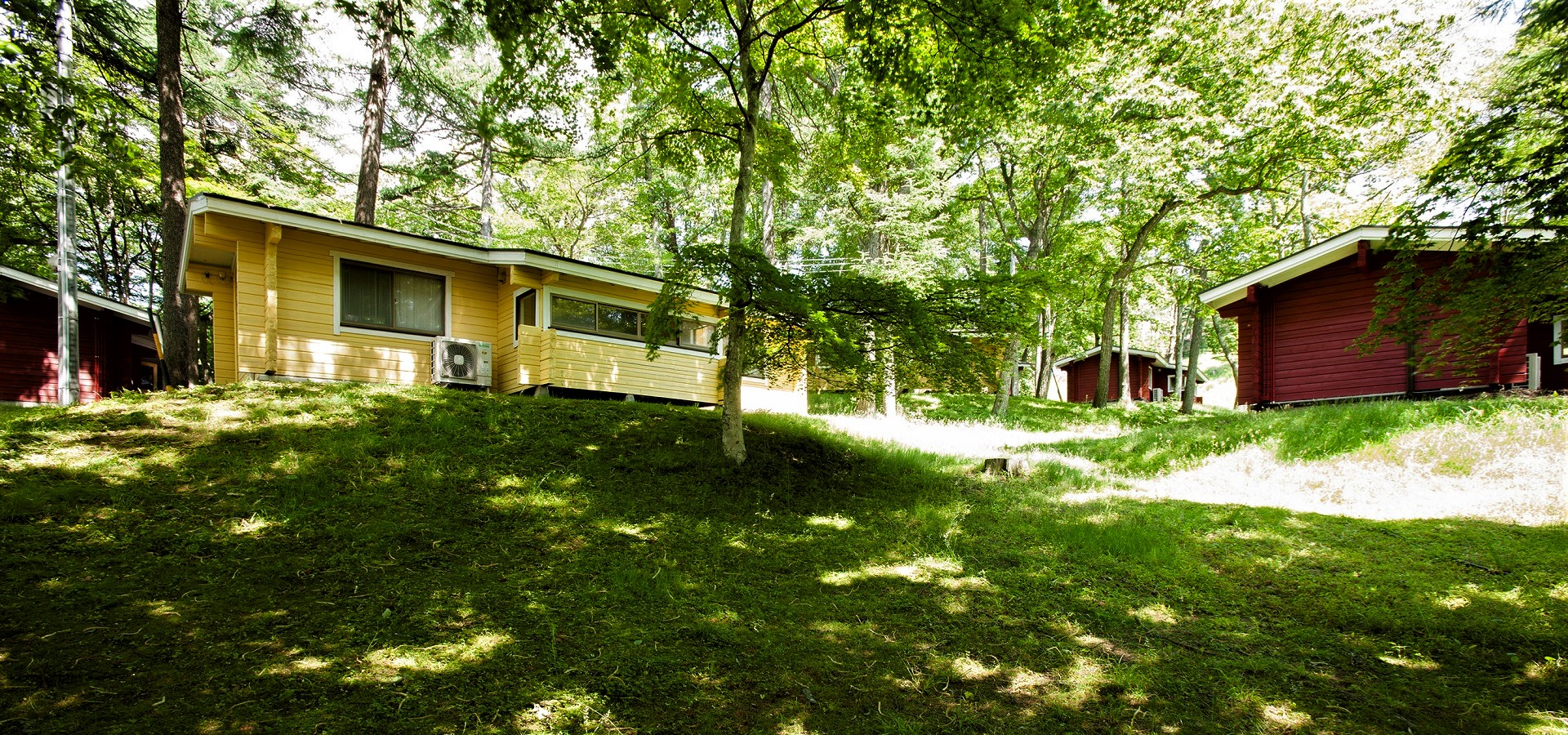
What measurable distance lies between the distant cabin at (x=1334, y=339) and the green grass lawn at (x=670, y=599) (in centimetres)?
1069

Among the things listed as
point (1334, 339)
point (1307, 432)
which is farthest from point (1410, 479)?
point (1334, 339)

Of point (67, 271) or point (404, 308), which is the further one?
point (67, 271)

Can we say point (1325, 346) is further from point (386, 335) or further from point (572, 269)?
point (386, 335)

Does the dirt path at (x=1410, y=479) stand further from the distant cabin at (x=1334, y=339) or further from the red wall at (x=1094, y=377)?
the red wall at (x=1094, y=377)

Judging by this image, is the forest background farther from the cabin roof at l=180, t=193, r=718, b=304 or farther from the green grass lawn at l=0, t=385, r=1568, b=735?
the green grass lawn at l=0, t=385, r=1568, b=735

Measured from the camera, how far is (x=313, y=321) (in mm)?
11375

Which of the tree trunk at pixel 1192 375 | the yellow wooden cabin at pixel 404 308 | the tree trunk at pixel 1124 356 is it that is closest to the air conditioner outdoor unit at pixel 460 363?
the yellow wooden cabin at pixel 404 308

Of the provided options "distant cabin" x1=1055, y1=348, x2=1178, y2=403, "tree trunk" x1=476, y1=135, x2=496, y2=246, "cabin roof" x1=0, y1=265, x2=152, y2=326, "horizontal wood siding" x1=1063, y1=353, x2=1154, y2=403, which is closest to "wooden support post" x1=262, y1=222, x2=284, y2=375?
"cabin roof" x1=0, y1=265, x2=152, y2=326

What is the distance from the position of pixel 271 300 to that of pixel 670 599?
965 cm

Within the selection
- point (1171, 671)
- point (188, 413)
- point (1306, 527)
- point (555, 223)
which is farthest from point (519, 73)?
point (555, 223)

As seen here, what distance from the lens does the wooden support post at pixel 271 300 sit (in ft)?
35.1

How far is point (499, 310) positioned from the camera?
13.5 m

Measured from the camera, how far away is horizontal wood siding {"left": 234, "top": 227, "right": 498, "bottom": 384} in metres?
10.9

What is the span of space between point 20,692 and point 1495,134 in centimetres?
1002
